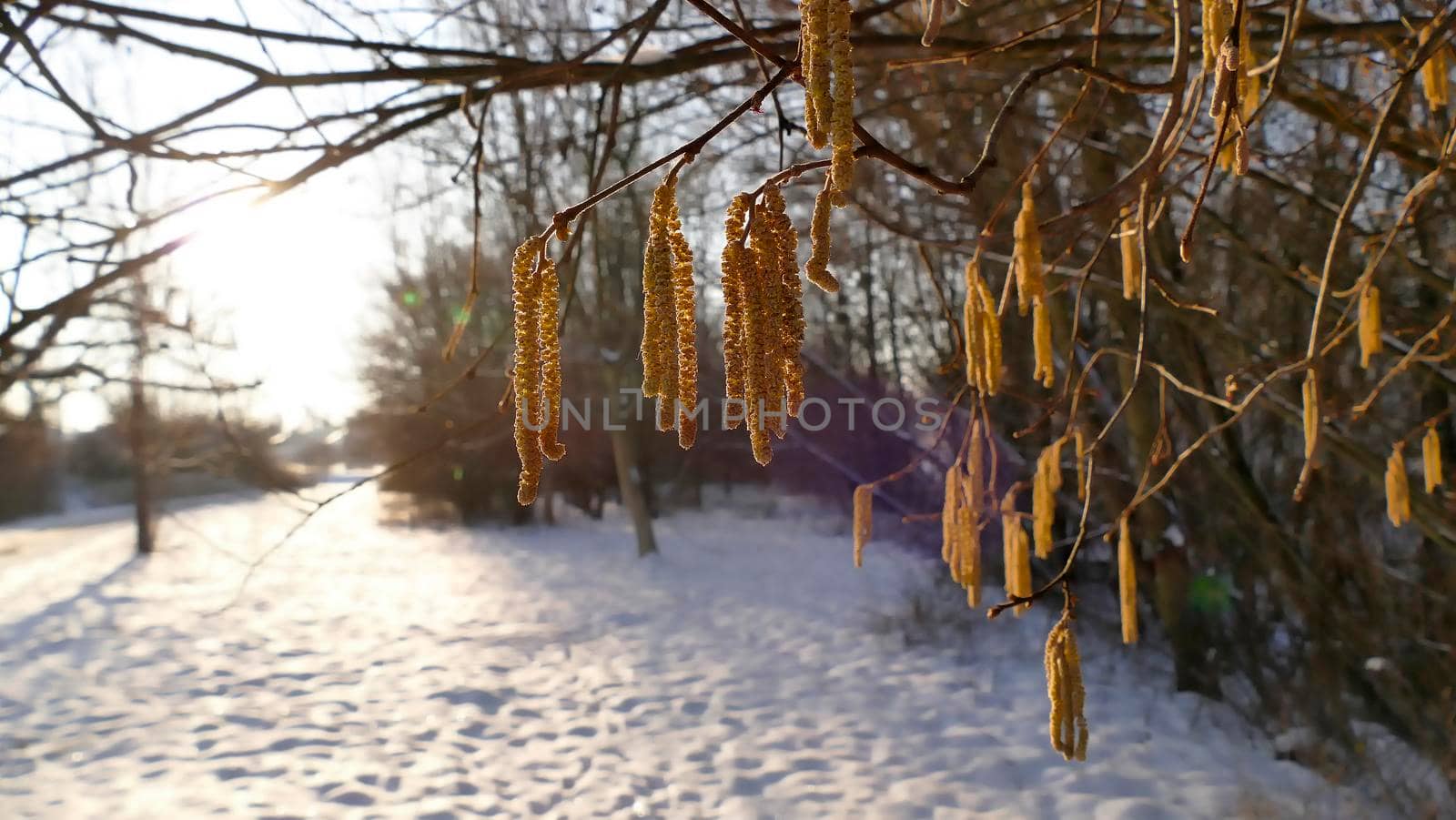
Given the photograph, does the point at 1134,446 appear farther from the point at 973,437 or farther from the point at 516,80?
the point at 516,80

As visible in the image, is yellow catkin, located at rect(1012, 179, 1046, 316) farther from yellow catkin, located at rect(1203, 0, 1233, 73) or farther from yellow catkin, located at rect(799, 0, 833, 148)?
yellow catkin, located at rect(799, 0, 833, 148)

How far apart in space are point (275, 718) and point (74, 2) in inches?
167

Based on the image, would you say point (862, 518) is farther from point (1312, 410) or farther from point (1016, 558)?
point (1312, 410)

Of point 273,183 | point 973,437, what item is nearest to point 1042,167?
point 973,437

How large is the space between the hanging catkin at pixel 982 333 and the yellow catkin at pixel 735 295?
0.61 m

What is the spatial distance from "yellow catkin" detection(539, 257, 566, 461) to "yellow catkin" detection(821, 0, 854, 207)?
18 cm

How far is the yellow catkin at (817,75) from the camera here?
0.52m

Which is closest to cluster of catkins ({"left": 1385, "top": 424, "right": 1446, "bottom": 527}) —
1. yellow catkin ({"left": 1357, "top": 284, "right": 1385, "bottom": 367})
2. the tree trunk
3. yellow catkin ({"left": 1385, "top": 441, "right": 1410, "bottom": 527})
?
yellow catkin ({"left": 1385, "top": 441, "right": 1410, "bottom": 527})

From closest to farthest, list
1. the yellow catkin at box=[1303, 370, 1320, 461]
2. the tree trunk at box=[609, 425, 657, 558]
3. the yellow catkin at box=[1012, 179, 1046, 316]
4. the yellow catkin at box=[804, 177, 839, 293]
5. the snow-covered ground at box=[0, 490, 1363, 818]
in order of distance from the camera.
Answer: the yellow catkin at box=[804, 177, 839, 293], the yellow catkin at box=[1012, 179, 1046, 316], the yellow catkin at box=[1303, 370, 1320, 461], the snow-covered ground at box=[0, 490, 1363, 818], the tree trunk at box=[609, 425, 657, 558]

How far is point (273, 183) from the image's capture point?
1.46 m

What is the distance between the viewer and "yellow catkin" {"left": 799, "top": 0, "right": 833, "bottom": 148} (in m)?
0.52

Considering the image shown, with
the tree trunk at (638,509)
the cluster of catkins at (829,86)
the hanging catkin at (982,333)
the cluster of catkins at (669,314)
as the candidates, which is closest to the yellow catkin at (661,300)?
the cluster of catkins at (669,314)

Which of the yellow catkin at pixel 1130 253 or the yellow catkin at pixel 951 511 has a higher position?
the yellow catkin at pixel 1130 253

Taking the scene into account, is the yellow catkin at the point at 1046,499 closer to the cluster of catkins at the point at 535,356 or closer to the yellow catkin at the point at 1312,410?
the yellow catkin at the point at 1312,410
